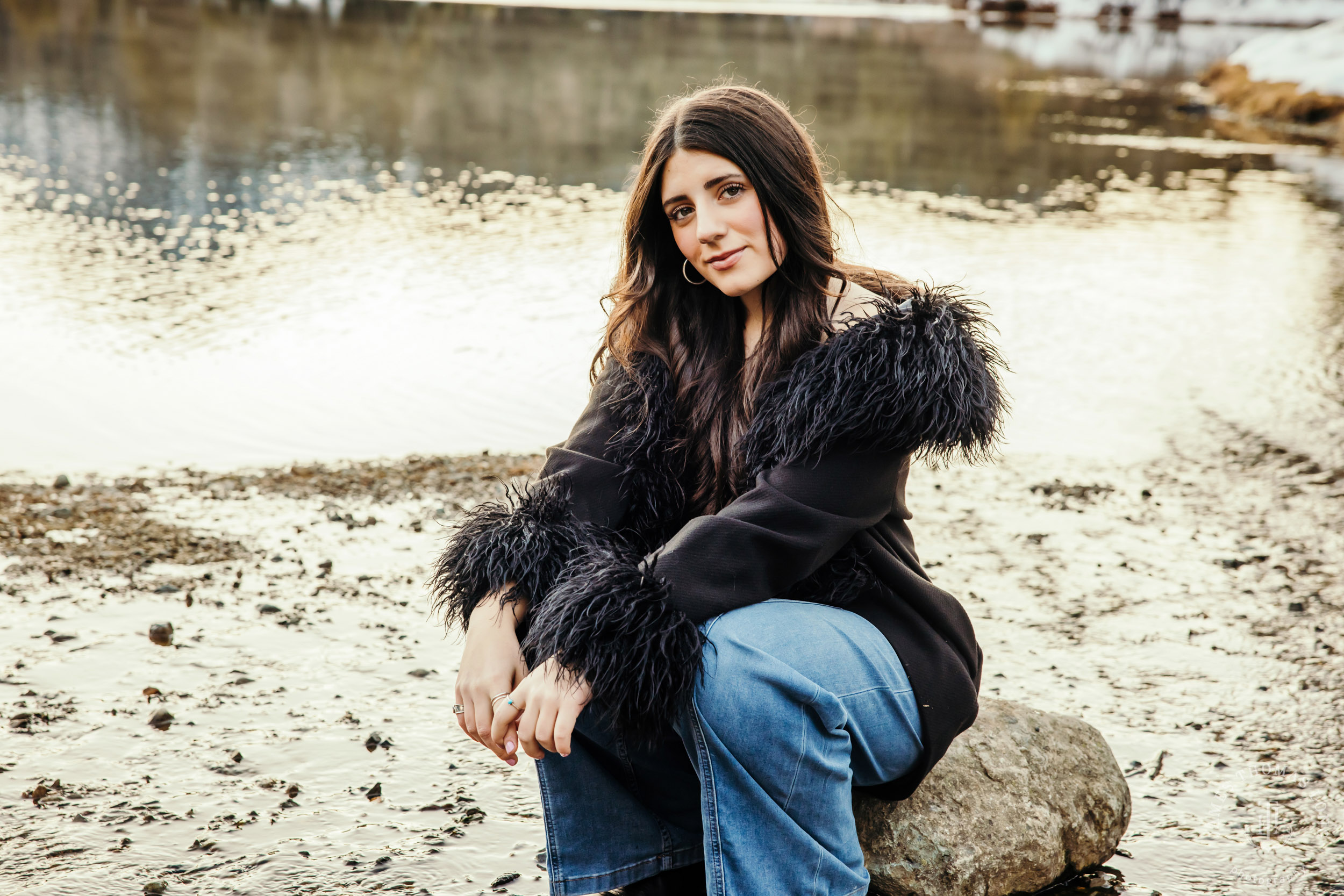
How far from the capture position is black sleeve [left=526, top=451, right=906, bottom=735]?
1952 millimetres

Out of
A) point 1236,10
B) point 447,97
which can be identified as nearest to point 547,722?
point 447,97

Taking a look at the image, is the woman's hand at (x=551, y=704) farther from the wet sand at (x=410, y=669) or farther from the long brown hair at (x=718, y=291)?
the wet sand at (x=410, y=669)

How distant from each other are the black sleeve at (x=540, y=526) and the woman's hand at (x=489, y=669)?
0.04 m

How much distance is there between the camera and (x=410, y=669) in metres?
3.34

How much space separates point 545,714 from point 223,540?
2363 mm

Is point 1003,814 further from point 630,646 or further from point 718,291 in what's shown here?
point 718,291

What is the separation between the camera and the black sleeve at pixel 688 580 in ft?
6.40

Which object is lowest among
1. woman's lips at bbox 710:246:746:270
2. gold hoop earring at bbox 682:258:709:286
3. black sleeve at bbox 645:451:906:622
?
black sleeve at bbox 645:451:906:622

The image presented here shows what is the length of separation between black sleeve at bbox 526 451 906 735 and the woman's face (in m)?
0.43

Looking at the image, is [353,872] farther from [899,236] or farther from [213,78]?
[213,78]

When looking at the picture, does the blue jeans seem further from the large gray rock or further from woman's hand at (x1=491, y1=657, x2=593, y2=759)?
the large gray rock

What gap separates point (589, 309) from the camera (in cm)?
733

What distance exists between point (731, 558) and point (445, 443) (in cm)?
333

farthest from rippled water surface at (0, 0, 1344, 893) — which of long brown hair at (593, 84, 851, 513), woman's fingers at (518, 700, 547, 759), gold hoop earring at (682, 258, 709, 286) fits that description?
gold hoop earring at (682, 258, 709, 286)
